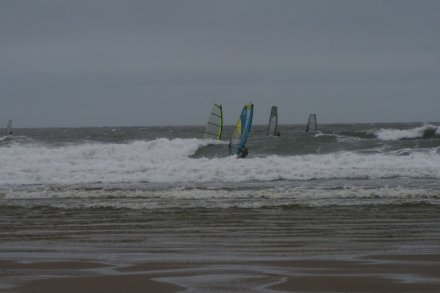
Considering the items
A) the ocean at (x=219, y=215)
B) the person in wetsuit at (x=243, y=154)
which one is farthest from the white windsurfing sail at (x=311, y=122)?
the ocean at (x=219, y=215)

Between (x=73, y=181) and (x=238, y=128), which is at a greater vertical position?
(x=238, y=128)

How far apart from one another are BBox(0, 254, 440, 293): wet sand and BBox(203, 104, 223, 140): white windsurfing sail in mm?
21844

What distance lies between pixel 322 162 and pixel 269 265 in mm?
14347

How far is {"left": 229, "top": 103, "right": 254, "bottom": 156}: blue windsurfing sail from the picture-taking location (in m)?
23.2

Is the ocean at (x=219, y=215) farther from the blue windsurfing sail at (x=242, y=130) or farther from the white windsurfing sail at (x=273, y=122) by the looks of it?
the white windsurfing sail at (x=273, y=122)

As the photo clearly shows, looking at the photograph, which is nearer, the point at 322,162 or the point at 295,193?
the point at 295,193

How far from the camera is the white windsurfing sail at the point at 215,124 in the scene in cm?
2720

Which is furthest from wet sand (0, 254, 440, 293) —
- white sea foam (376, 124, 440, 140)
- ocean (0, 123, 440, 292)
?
white sea foam (376, 124, 440, 140)

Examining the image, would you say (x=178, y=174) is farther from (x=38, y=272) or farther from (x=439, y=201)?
(x=38, y=272)

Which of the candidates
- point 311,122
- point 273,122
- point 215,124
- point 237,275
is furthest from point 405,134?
point 237,275

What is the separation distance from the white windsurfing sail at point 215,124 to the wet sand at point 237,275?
860 inches

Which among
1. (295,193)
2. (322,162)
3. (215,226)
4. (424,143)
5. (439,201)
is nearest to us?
(215,226)

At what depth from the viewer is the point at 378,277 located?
462 cm

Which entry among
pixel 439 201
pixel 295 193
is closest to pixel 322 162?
pixel 295 193
